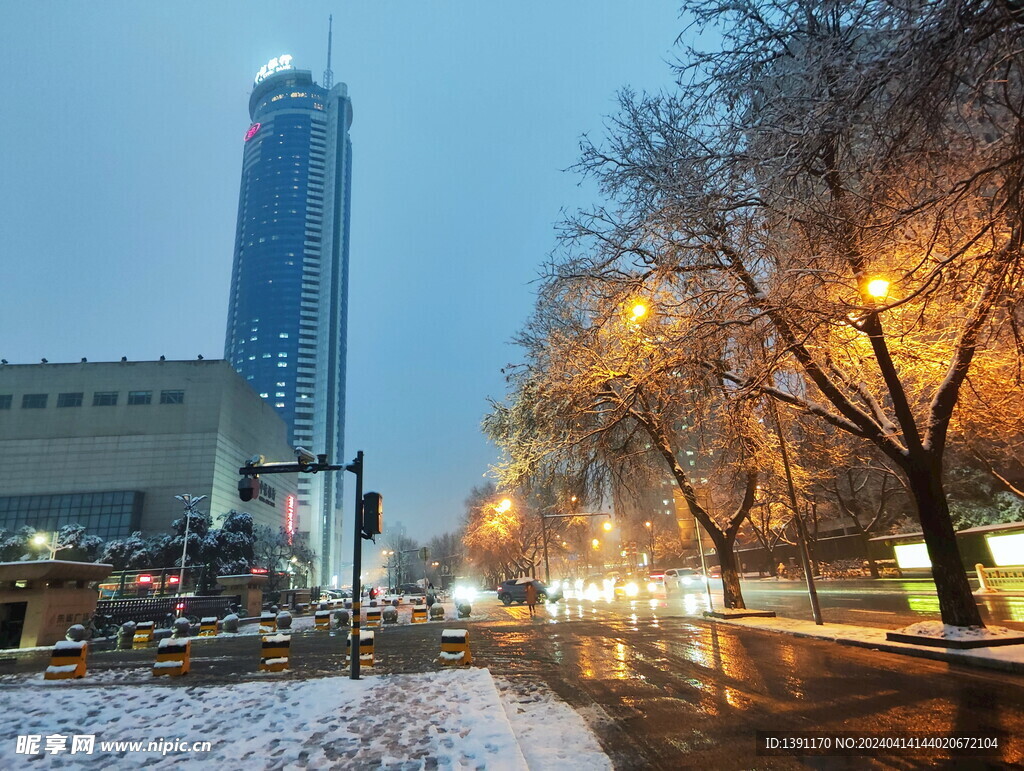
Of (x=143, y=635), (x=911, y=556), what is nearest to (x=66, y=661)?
(x=143, y=635)

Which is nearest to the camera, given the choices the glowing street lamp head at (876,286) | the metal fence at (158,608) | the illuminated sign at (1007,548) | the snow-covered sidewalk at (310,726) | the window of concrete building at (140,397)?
the snow-covered sidewalk at (310,726)

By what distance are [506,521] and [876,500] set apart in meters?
31.1

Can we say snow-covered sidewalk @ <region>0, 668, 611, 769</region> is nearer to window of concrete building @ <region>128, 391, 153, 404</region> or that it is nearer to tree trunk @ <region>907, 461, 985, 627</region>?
tree trunk @ <region>907, 461, 985, 627</region>

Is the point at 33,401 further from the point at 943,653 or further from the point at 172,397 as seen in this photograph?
the point at 943,653

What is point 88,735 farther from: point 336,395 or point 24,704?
point 336,395

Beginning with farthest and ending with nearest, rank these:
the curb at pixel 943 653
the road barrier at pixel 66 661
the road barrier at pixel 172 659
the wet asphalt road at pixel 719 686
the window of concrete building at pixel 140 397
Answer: the window of concrete building at pixel 140 397
the road barrier at pixel 172 659
the road barrier at pixel 66 661
the curb at pixel 943 653
the wet asphalt road at pixel 719 686

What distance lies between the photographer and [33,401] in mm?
78438

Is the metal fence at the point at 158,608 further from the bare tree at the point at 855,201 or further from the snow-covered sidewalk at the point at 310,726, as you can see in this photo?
the bare tree at the point at 855,201

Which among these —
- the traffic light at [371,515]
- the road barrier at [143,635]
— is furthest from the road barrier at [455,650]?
the road barrier at [143,635]

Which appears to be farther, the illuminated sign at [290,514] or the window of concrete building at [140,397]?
the illuminated sign at [290,514]

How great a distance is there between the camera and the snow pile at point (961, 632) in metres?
9.19

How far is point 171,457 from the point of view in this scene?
7800cm

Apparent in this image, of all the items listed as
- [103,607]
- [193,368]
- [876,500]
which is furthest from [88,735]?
[193,368]

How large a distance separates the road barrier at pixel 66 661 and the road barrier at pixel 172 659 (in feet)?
4.69
